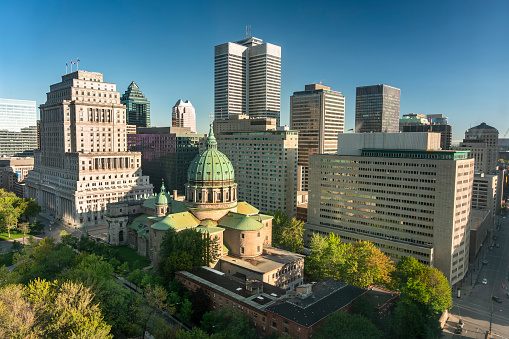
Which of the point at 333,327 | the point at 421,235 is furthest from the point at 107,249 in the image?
the point at 421,235

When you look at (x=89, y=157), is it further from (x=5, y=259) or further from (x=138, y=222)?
(x=5, y=259)

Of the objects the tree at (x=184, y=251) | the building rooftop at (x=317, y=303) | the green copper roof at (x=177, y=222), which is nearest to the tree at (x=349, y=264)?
the building rooftop at (x=317, y=303)

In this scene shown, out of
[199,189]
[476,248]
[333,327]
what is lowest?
[476,248]

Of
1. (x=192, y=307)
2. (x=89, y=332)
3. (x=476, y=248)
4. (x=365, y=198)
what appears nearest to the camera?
(x=89, y=332)

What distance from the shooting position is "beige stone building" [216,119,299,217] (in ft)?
563

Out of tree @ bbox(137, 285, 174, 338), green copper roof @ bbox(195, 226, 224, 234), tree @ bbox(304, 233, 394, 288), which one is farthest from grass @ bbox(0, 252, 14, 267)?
tree @ bbox(304, 233, 394, 288)

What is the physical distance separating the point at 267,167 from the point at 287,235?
163 feet

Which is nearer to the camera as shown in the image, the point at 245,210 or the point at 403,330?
the point at 403,330

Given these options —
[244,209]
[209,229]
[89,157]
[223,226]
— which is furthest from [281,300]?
[89,157]

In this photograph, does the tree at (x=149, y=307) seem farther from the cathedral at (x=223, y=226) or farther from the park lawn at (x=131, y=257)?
the park lawn at (x=131, y=257)

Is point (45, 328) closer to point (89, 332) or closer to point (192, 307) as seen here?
point (89, 332)

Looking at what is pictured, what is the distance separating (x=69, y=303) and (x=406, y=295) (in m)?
73.0

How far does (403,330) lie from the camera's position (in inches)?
3004

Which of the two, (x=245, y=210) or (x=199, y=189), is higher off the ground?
(x=199, y=189)
